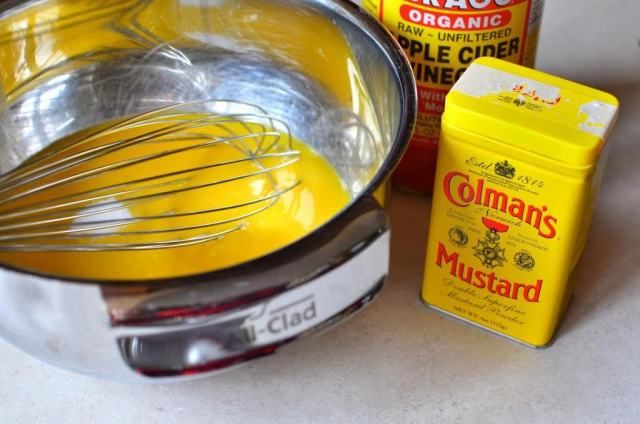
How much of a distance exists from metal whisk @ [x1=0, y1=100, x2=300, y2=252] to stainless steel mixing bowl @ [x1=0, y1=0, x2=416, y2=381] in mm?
36

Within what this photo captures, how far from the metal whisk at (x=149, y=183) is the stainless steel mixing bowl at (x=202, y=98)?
0.04 m

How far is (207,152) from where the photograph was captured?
0.86 m

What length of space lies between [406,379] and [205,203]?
9.7 inches

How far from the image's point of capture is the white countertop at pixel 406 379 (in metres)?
0.69

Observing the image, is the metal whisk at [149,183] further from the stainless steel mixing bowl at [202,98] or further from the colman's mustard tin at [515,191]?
the colman's mustard tin at [515,191]

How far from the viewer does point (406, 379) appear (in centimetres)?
71

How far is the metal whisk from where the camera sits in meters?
0.76

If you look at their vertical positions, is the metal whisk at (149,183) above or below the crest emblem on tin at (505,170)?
below

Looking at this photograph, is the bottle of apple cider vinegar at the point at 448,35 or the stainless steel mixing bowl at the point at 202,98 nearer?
the stainless steel mixing bowl at the point at 202,98

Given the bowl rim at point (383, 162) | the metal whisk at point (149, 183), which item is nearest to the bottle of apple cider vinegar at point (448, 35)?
the bowl rim at point (383, 162)

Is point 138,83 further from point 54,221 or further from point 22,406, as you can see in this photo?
point 22,406

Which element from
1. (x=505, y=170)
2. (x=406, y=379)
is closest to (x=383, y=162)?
(x=505, y=170)

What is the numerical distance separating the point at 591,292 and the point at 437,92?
227mm

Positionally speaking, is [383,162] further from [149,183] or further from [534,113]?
[149,183]
